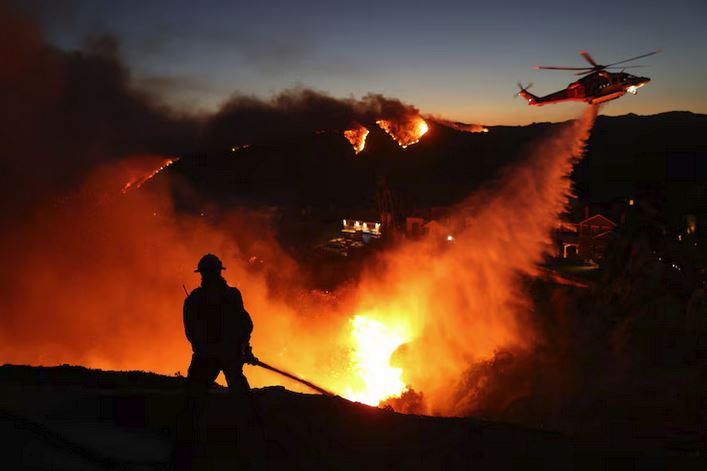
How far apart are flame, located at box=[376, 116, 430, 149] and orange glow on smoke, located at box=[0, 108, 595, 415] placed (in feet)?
0.40

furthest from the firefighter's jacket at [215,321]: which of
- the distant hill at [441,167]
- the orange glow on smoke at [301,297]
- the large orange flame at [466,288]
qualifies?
the distant hill at [441,167]

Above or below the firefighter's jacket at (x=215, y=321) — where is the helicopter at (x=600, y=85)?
above

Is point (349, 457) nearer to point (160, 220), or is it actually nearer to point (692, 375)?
point (692, 375)

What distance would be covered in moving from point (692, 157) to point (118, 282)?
58762 mm

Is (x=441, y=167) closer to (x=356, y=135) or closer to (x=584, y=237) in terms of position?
(x=584, y=237)

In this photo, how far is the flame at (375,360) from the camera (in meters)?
18.8

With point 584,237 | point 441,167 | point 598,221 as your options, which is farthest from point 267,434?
point 441,167

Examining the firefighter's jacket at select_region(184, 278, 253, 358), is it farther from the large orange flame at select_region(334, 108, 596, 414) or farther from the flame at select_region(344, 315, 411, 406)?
the flame at select_region(344, 315, 411, 406)

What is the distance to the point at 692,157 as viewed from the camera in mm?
55781

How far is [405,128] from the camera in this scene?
16891 mm

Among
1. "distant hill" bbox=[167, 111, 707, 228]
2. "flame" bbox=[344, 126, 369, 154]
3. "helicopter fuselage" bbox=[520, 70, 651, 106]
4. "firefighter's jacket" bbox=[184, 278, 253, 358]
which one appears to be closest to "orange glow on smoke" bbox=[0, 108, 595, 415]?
"helicopter fuselage" bbox=[520, 70, 651, 106]

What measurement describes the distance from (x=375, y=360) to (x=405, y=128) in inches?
382

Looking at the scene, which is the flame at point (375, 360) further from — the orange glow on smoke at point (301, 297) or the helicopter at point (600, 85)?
the helicopter at point (600, 85)

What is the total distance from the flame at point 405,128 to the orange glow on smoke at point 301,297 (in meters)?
0.12
